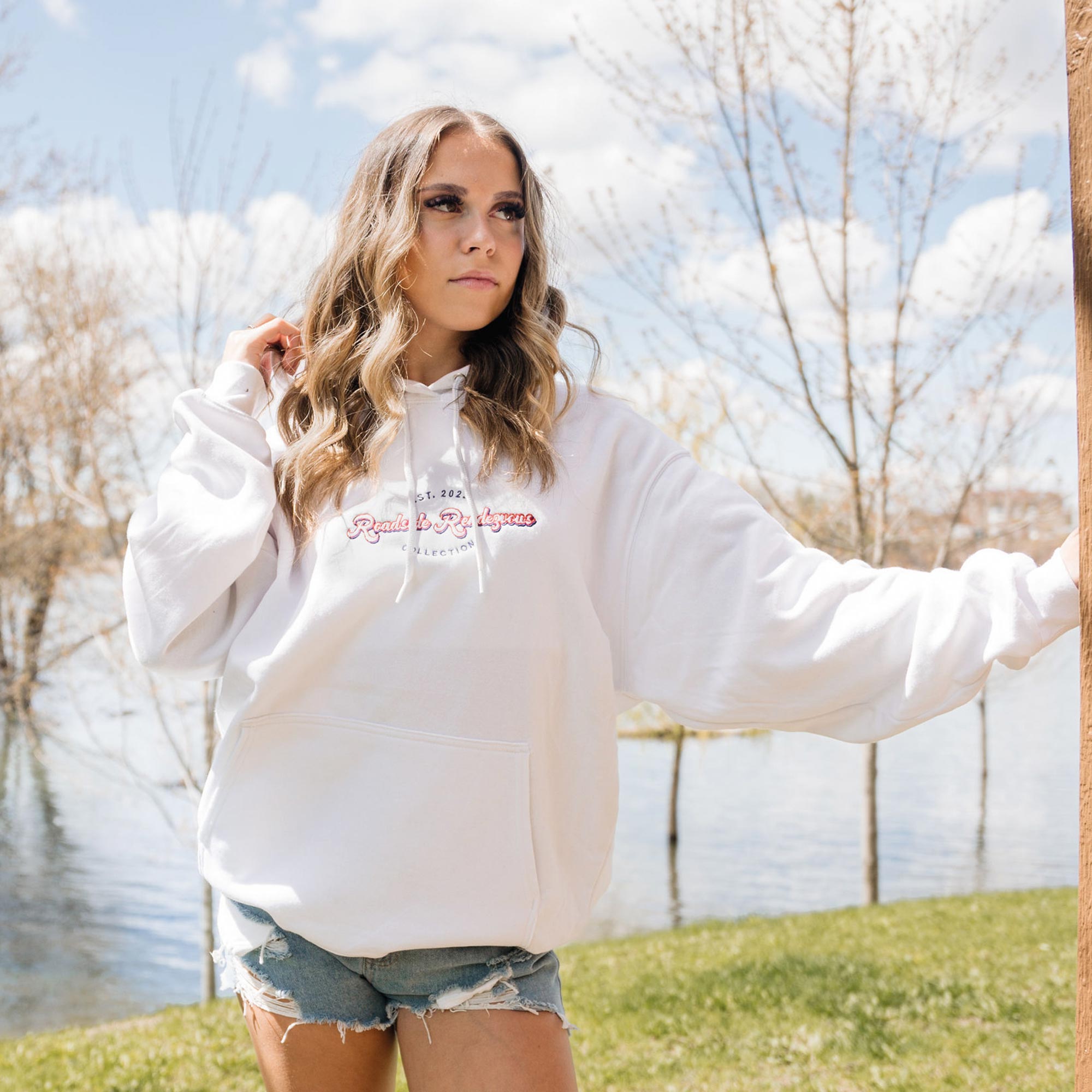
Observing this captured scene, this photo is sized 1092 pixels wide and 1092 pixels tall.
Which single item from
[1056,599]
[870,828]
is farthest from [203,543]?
[870,828]

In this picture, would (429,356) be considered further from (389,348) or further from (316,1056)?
(316,1056)

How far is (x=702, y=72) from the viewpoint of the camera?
6.77 m

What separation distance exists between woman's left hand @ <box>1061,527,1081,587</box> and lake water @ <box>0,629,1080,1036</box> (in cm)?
696

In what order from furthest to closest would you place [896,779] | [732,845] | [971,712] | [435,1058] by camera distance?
1. [971,712]
2. [896,779]
3. [732,845]
4. [435,1058]

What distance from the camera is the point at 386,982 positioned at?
5.53 ft

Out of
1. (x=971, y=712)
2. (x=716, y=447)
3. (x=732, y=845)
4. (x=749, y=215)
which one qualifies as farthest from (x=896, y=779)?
(x=749, y=215)

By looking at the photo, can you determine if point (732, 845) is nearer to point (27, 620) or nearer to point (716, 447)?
point (716, 447)

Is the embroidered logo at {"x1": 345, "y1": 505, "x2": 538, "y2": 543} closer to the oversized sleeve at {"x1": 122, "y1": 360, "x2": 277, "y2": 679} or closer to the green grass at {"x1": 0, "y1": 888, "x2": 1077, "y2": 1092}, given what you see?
the oversized sleeve at {"x1": 122, "y1": 360, "x2": 277, "y2": 679}

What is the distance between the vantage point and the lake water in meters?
9.21

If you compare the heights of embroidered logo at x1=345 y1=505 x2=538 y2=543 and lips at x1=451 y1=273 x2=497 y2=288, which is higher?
lips at x1=451 y1=273 x2=497 y2=288

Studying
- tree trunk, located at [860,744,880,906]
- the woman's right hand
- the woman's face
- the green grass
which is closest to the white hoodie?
the woman's face

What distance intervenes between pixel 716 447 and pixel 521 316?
5.95 metres

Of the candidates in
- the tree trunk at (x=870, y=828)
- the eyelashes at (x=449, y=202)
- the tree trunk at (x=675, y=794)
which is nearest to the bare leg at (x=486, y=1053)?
the eyelashes at (x=449, y=202)

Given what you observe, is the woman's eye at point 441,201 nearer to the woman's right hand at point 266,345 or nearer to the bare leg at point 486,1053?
the woman's right hand at point 266,345
